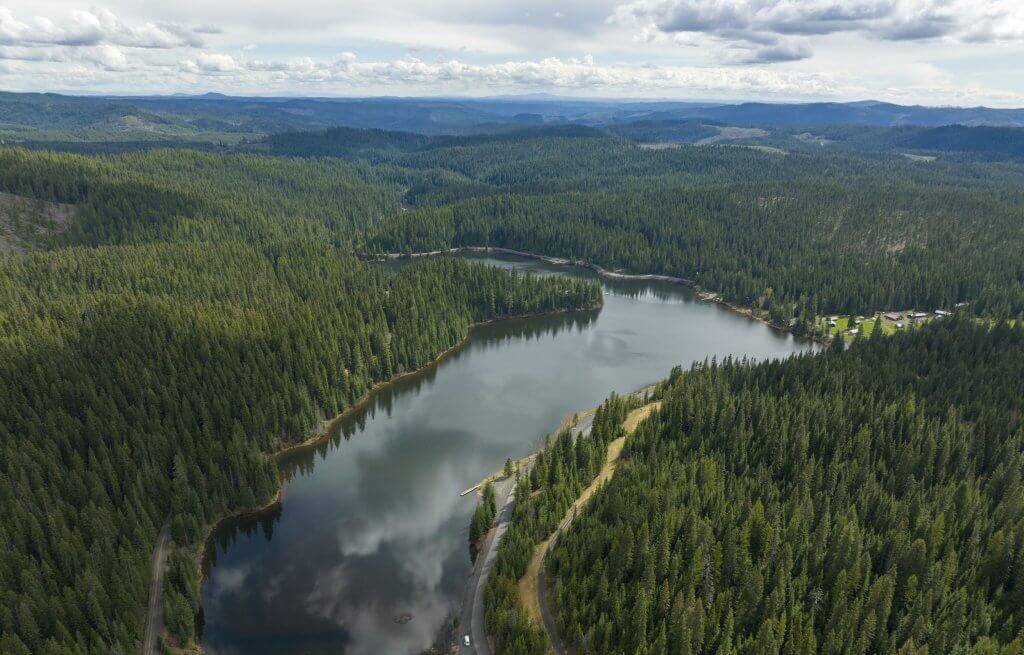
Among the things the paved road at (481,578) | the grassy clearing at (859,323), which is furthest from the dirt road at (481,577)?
the grassy clearing at (859,323)

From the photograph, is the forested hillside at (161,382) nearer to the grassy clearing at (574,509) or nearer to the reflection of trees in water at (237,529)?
the reflection of trees in water at (237,529)

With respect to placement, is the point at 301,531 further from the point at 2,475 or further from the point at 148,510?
the point at 2,475

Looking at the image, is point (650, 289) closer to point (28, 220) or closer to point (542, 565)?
point (542, 565)

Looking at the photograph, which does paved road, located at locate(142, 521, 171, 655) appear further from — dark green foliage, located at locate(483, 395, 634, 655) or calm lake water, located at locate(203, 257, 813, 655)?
dark green foliage, located at locate(483, 395, 634, 655)

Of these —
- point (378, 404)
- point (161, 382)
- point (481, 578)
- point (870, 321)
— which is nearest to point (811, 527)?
point (481, 578)

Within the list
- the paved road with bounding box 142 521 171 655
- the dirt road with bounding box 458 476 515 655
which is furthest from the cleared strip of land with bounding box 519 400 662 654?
the paved road with bounding box 142 521 171 655

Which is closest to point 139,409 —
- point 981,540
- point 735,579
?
point 735,579
